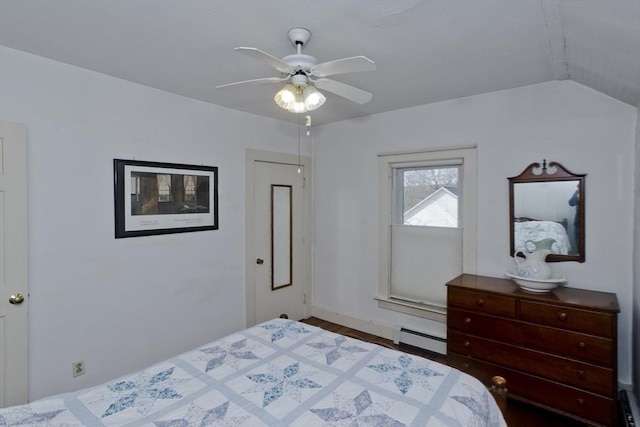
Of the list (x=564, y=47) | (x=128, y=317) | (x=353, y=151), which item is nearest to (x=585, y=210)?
(x=564, y=47)

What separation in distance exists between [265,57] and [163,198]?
5.99ft

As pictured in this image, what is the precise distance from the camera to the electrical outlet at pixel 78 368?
2336mm

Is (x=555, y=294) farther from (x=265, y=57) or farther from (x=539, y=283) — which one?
(x=265, y=57)

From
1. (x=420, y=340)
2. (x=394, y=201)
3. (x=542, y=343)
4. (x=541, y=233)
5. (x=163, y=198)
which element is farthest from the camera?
(x=394, y=201)

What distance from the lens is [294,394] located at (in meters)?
1.46

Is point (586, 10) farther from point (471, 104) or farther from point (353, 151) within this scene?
point (353, 151)

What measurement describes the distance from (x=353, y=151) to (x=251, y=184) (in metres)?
1.24

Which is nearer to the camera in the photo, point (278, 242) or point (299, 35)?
point (299, 35)

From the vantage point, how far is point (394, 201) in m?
3.62

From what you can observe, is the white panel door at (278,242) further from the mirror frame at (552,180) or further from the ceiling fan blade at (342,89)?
the mirror frame at (552,180)

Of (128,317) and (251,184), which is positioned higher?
(251,184)

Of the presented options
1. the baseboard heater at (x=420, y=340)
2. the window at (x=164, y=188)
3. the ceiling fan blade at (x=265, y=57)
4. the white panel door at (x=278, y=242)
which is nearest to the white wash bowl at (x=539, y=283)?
the baseboard heater at (x=420, y=340)

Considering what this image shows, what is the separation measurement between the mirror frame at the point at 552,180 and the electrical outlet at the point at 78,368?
3.45 metres

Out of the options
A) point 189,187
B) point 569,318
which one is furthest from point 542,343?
point 189,187
